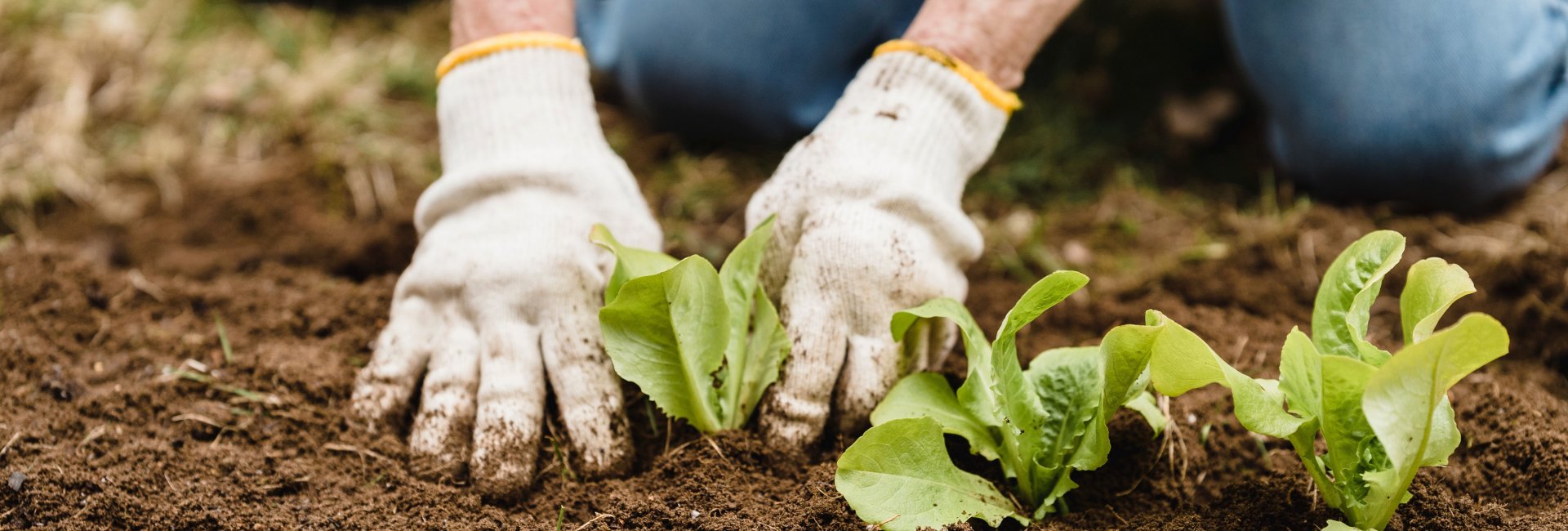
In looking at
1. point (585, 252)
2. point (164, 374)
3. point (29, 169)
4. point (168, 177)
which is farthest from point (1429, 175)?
point (29, 169)

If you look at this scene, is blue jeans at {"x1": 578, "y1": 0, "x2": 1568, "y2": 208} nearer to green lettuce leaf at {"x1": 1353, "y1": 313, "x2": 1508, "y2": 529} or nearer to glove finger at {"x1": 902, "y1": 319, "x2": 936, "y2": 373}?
glove finger at {"x1": 902, "y1": 319, "x2": 936, "y2": 373}

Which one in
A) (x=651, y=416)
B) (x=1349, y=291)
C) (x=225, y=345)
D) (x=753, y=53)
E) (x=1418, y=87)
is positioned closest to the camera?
(x=1349, y=291)

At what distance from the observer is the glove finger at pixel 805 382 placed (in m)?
1.33

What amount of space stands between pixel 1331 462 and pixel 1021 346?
20.3 inches

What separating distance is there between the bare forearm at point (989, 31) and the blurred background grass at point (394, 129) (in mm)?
441

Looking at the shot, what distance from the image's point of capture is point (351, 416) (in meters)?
1.40

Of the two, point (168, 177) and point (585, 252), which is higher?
point (585, 252)

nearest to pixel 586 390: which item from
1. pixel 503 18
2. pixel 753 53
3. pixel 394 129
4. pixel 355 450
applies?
pixel 355 450

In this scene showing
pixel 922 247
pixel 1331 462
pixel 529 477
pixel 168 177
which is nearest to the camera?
pixel 1331 462

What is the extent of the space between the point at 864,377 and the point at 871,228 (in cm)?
21

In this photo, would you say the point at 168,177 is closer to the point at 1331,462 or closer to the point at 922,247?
the point at 922,247

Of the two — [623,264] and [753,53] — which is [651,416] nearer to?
[623,264]

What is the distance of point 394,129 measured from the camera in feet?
8.10

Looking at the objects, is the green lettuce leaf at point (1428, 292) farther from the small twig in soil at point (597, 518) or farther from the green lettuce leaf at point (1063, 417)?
the small twig in soil at point (597, 518)
